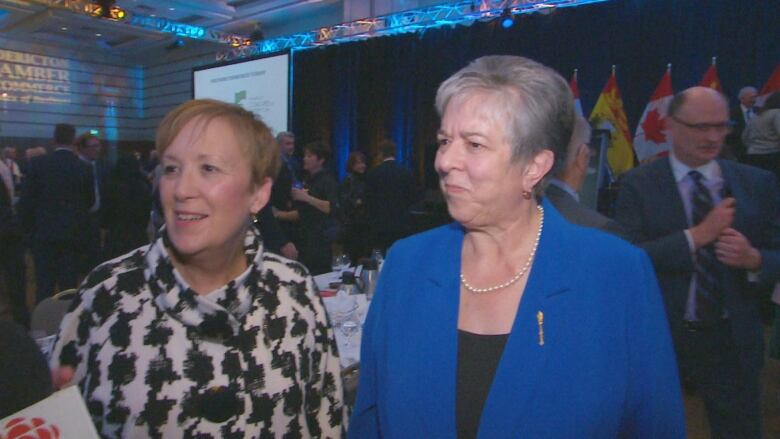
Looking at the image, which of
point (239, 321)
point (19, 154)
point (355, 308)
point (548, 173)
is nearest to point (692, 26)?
point (355, 308)

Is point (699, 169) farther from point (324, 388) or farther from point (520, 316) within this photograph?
point (324, 388)

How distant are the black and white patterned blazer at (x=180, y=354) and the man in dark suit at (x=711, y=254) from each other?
1591 mm

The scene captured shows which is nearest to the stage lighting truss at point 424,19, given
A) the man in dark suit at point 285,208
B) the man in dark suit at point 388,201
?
the man in dark suit at point 388,201

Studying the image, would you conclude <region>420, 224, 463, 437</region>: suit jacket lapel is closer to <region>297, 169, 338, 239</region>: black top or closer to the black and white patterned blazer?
the black and white patterned blazer

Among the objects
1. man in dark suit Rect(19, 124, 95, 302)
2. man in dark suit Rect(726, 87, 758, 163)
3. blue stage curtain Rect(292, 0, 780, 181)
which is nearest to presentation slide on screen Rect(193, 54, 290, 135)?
man in dark suit Rect(19, 124, 95, 302)

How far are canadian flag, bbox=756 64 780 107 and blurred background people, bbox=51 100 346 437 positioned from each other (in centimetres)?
696

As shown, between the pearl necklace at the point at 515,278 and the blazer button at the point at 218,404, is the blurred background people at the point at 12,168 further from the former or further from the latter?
the pearl necklace at the point at 515,278

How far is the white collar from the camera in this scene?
7.50ft

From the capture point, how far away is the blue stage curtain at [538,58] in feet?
23.3

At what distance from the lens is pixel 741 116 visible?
6.51 meters

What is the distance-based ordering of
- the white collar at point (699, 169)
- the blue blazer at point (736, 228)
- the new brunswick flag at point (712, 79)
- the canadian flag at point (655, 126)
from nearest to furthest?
1. the blue blazer at point (736, 228)
2. the white collar at point (699, 169)
3. the new brunswick flag at point (712, 79)
4. the canadian flag at point (655, 126)

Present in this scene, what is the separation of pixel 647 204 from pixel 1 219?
16.3 feet

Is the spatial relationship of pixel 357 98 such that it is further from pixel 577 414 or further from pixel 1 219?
pixel 577 414

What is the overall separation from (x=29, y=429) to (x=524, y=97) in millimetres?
1157
